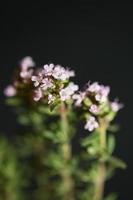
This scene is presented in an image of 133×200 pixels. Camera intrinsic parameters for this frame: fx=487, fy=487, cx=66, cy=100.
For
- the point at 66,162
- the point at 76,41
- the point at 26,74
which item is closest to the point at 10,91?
the point at 26,74

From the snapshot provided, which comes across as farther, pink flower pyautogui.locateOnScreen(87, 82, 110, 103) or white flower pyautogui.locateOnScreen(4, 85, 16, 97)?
white flower pyautogui.locateOnScreen(4, 85, 16, 97)

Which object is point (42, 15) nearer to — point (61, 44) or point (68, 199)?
point (61, 44)

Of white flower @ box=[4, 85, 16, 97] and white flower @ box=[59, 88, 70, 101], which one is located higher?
white flower @ box=[4, 85, 16, 97]

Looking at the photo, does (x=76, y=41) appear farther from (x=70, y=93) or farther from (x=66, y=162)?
(x=70, y=93)

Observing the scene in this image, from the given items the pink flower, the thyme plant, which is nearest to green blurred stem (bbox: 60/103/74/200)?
the thyme plant

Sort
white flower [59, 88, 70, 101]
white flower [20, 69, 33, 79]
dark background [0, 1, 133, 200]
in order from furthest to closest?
dark background [0, 1, 133, 200], white flower [20, 69, 33, 79], white flower [59, 88, 70, 101]

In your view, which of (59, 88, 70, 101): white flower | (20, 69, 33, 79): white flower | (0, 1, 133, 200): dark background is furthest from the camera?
(0, 1, 133, 200): dark background

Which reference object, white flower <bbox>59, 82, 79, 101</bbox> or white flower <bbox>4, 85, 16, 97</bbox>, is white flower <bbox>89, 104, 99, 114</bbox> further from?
white flower <bbox>4, 85, 16, 97</bbox>

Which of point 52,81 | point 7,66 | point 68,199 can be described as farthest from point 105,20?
point 52,81
